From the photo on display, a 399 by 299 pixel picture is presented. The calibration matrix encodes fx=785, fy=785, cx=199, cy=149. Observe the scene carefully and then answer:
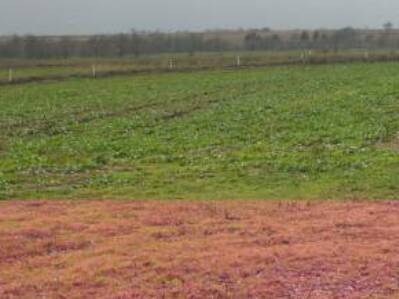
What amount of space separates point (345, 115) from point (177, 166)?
9385 mm

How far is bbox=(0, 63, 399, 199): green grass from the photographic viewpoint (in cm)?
1524

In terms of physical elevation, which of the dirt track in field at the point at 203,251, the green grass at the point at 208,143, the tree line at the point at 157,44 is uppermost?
the tree line at the point at 157,44

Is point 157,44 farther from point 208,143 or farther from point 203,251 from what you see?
point 203,251

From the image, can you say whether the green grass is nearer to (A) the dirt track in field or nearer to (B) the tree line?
(A) the dirt track in field

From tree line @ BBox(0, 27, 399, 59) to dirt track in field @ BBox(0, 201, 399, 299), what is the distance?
264ft

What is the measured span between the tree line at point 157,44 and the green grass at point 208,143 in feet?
173

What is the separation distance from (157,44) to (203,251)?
314 ft

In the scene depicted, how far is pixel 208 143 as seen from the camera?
21141mm

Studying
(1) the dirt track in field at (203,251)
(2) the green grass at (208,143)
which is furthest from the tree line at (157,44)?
(1) the dirt track in field at (203,251)

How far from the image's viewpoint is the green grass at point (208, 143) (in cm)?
1524

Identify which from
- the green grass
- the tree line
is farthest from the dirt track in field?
the tree line

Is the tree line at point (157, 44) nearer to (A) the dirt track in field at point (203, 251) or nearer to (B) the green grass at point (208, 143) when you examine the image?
(B) the green grass at point (208, 143)

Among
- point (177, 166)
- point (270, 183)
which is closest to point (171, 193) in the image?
point (270, 183)

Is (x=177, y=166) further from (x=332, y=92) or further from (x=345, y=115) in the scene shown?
(x=332, y=92)
